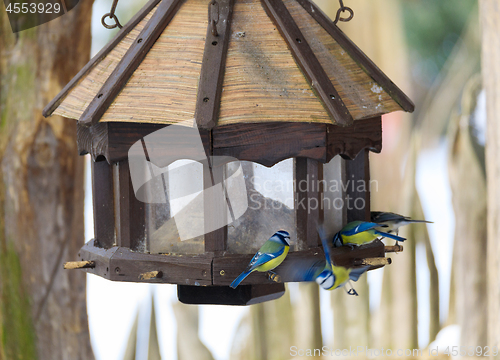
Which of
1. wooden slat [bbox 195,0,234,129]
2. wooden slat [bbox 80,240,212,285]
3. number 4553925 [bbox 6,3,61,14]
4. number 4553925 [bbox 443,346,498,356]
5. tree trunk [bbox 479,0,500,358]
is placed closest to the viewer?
wooden slat [bbox 195,0,234,129]

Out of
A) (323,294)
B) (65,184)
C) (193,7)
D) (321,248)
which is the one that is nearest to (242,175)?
(321,248)

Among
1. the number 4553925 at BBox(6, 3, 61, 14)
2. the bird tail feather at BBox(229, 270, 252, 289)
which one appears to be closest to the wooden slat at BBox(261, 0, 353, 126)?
the bird tail feather at BBox(229, 270, 252, 289)

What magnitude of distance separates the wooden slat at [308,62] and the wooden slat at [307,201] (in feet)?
0.50

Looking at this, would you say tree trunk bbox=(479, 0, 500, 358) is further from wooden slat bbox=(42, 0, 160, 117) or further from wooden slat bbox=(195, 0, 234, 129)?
wooden slat bbox=(42, 0, 160, 117)

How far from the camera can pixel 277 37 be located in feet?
4.67

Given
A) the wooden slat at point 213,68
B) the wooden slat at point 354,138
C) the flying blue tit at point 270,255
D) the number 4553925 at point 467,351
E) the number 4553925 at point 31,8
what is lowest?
the number 4553925 at point 467,351

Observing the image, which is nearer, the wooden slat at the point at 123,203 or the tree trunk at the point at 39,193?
the wooden slat at the point at 123,203

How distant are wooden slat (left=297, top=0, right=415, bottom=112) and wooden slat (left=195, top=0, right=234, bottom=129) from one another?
10.4 inches

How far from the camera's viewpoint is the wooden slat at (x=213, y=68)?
4.14 feet

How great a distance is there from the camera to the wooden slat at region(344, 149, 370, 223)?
1.63 meters

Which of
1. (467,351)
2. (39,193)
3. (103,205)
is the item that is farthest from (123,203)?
(467,351)

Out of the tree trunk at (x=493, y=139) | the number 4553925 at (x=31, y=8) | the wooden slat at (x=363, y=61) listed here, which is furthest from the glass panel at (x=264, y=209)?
the number 4553925 at (x=31, y=8)

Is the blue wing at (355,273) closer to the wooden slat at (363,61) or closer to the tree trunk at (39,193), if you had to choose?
the wooden slat at (363,61)

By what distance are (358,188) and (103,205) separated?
79cm
